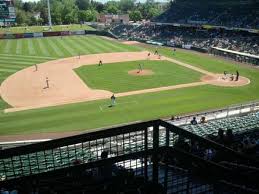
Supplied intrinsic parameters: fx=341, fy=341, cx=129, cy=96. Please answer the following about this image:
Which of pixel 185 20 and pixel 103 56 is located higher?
pixel 185 20

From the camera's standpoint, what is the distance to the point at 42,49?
6606 centimetres

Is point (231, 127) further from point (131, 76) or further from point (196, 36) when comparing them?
point (196, 36)

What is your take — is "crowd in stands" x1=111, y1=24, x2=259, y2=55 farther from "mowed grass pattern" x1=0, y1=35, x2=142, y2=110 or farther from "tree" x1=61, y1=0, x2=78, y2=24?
"tree" x1=61, y1=0, x2=78, y2=24

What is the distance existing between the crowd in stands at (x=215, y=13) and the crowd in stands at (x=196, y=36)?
2046 millimetres

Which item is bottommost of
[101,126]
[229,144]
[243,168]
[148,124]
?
[101,126]

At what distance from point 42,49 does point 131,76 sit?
29344mm

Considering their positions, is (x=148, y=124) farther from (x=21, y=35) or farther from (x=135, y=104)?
(x=21, y=35)

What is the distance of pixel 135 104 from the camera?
32.2 metres

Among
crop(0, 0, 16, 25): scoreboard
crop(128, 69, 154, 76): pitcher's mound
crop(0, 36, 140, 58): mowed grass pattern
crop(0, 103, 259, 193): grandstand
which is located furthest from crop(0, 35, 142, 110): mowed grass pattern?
crop(0, 103, 259, 193): grandstand

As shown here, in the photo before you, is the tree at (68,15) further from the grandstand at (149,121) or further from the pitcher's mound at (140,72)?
the pitcher's mound at (140,72)

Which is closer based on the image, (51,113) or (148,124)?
(148,124)

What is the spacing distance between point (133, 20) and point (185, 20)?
60.5 m

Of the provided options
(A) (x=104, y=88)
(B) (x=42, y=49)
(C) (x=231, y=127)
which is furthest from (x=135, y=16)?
(C) (x=231, y=127)

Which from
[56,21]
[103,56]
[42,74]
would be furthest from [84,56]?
[56,21]
